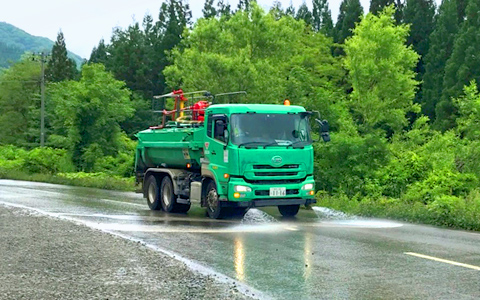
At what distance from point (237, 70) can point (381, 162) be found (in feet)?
55.2

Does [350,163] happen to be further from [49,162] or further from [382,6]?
[382,6]

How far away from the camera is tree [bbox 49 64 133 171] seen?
43.1 meters

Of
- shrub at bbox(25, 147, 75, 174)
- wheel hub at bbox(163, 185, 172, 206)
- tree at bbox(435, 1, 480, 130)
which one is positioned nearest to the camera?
wheel hub at bbox(163, 185, 172, 206)

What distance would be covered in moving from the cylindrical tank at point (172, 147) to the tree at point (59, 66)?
6925 centimetres

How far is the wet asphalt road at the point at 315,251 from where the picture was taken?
7754 mm

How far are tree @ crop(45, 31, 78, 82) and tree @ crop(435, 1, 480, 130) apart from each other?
49.2 meters

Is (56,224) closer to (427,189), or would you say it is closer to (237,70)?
(427,189)

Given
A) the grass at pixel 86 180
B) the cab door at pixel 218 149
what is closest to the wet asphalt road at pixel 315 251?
the cab door at pixel 218 149

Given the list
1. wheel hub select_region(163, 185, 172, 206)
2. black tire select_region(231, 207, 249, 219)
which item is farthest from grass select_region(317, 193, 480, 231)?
wheel hub select_region(163, 185, 172, 206)

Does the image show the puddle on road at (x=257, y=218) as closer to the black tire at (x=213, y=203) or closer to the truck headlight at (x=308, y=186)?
the black tire at (x=213, y=203)

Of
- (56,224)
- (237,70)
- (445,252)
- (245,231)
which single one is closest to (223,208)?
(245,231)

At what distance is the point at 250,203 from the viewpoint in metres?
15.1

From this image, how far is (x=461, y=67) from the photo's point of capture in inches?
2217

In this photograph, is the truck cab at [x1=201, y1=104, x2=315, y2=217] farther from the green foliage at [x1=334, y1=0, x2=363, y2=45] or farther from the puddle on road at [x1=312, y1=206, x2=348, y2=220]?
the green foliage at [x1=334, y1=0, x2=363, y2=45]
